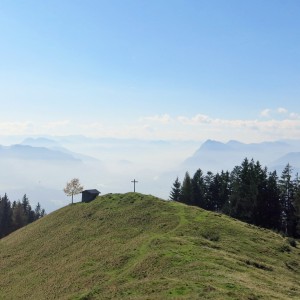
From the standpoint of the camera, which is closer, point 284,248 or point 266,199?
point 284,248

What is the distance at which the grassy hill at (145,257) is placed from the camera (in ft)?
127

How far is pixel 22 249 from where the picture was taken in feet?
249

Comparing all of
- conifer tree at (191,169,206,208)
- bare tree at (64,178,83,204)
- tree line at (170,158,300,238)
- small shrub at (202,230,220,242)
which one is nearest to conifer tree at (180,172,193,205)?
conifer tree at (191,169,206,208)

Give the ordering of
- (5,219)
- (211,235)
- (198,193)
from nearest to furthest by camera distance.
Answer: (211,235) → (198,193) → (5,219)

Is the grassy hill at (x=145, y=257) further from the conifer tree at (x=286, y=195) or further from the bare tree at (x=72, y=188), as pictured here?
the conifer tree at (x=286, y=195)

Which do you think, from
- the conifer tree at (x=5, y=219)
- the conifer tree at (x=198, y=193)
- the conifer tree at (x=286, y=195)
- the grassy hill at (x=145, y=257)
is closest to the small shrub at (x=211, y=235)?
the grassy hill at (x=145, y=257)

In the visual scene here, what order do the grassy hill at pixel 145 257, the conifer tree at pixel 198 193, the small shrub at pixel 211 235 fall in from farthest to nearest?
the conifer tree at pixel 198 193 → the small shrub at pixel 211 235 → the grassy hill at pixel 145 257

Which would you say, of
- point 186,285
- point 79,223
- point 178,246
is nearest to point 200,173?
point 79,223

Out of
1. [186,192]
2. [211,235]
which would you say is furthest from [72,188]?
[211,235]

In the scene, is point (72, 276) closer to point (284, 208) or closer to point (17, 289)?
point (17, 289)

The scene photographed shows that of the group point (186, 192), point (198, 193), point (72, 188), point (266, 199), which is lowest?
point (198, 193)

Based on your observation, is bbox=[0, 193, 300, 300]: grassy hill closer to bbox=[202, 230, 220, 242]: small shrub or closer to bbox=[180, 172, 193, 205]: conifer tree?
bbox=[202, 230, 220, 242]: small shrub

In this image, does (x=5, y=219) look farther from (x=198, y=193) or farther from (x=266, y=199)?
(x=266, y=199)

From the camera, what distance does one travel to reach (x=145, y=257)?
49938 mm
